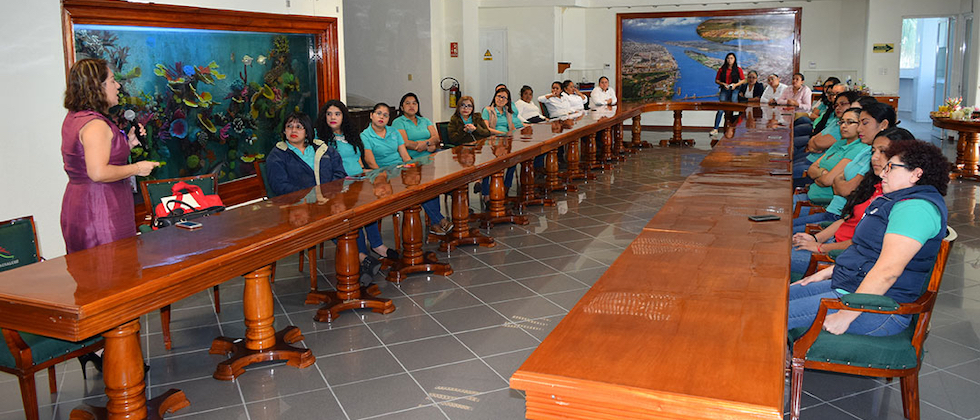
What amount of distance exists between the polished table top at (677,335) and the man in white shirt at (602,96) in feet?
30.3

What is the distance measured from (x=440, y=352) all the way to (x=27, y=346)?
1840 millimetres

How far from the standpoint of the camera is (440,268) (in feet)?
17.9

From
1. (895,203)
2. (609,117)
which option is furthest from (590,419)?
(609,117)

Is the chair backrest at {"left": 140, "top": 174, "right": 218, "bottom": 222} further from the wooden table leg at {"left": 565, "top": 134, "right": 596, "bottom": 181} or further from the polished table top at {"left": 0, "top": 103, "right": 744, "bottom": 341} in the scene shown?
the wooden table leg at {"left": 565, "top": 134, "right": 596, "bottom": 181}

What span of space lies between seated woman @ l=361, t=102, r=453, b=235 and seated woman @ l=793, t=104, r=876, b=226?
9.11 ft

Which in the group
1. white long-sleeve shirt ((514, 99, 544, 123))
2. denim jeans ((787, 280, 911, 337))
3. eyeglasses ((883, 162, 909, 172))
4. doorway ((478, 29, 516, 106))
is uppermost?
doorway ((478, 29, 516, 106))

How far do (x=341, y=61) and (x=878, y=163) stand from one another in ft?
20.2

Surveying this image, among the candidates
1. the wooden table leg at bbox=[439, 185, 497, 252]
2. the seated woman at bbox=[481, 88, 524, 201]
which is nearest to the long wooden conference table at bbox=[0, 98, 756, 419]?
the wooden table leg at bbox=[439, 185, 497, 252]

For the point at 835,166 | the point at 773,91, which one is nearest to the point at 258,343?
the point at 835,166

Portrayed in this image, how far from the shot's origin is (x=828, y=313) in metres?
3.04

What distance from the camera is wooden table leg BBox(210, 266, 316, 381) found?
3.71m

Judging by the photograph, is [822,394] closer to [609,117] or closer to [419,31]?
[609,117]

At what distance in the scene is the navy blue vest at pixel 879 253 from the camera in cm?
291

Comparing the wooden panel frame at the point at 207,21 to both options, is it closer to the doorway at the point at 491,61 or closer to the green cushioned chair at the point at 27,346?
the green cushioned chair at the point at 27,346
